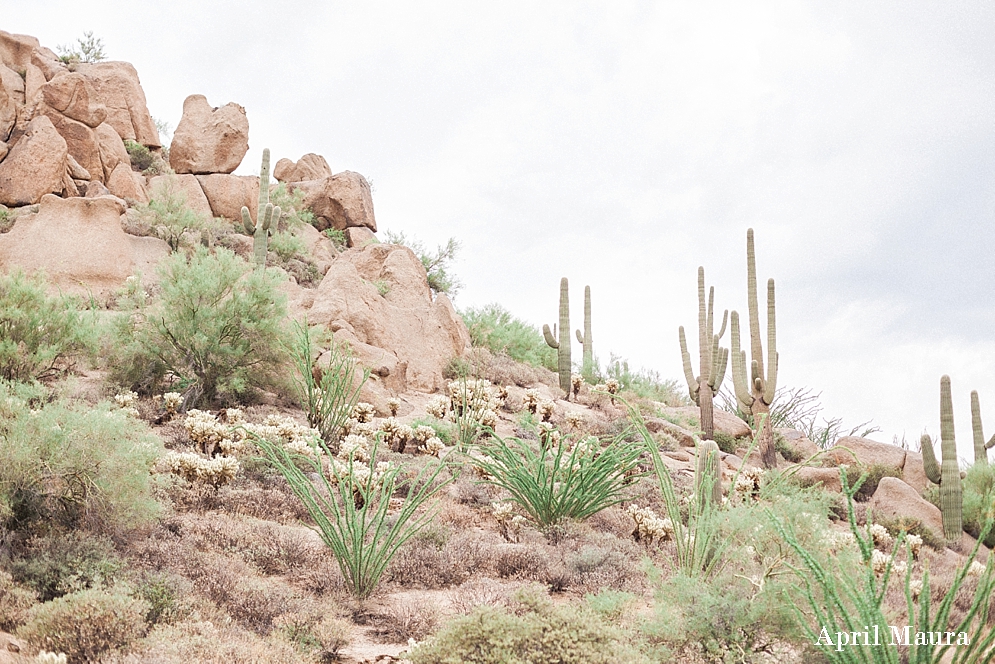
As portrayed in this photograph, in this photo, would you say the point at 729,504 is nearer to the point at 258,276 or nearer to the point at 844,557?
the point at 844,557

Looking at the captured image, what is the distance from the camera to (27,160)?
2069 cm

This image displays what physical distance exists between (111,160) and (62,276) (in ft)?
28.7

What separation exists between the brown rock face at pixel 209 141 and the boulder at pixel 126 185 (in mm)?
2259

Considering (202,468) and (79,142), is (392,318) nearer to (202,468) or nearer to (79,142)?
(202,468)

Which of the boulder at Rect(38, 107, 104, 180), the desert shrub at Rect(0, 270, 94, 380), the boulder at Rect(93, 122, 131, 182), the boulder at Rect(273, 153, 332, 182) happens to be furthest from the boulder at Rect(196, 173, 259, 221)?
the desert shrub at Rect(0, 270, 94, 380)

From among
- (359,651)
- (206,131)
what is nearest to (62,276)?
(206,131)

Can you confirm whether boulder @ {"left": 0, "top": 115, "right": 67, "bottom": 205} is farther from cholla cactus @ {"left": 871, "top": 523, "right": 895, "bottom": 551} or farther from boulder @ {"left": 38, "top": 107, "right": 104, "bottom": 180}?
cholla cactus @ {"left": 871, "top": 523, "right": 895, "bottom": 551}

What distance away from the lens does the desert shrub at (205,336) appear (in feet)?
36.6

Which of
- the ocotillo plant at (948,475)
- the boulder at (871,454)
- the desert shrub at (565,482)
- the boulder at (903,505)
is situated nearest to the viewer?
the desert shrub at (565,482)

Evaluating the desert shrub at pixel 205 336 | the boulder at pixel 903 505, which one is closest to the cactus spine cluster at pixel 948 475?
the boulder at pixel 903 505

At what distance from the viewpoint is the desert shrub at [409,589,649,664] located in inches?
148

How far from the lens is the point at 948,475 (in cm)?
1266

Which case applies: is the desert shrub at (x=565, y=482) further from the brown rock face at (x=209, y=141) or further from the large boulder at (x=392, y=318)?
the brown rock face at (x=209, y=141)

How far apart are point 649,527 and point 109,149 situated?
73.1 ft
